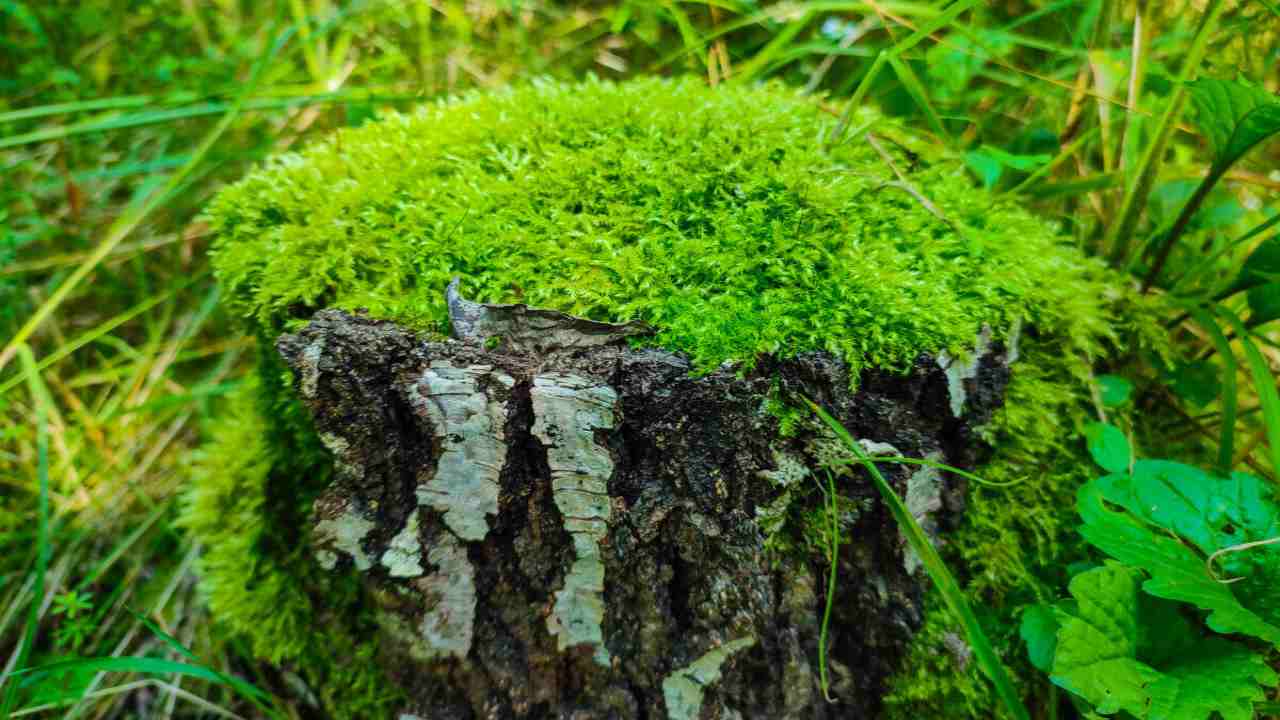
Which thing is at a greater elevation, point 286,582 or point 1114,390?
point 1114,390

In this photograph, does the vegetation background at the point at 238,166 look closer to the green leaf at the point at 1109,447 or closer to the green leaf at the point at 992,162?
the green leaf at the point at 992,162

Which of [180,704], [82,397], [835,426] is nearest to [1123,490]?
[835,426]

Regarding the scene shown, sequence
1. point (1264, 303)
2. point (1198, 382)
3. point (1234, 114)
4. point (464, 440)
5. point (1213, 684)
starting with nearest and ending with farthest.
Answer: point (1213, 684) < point (464, 440) < point (1234, 114) < point (1264, 303) < point (1198, 382)

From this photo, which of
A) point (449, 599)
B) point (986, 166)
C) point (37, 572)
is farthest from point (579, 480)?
point (37, 572)

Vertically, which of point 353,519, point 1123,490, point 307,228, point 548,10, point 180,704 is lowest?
point 180,704

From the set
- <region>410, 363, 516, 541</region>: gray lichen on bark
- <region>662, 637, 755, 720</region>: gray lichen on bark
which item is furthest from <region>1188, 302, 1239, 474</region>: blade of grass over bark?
<region>410, 363, 516, 541</region>: gray lichen on bark

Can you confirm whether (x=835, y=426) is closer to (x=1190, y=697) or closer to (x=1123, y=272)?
(x=1190, y=697)

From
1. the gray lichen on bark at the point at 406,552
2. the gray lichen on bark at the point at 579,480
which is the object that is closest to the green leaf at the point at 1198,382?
the gray lichen on bark at the point at 579,480

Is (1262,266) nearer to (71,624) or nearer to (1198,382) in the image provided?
(1198,382)
